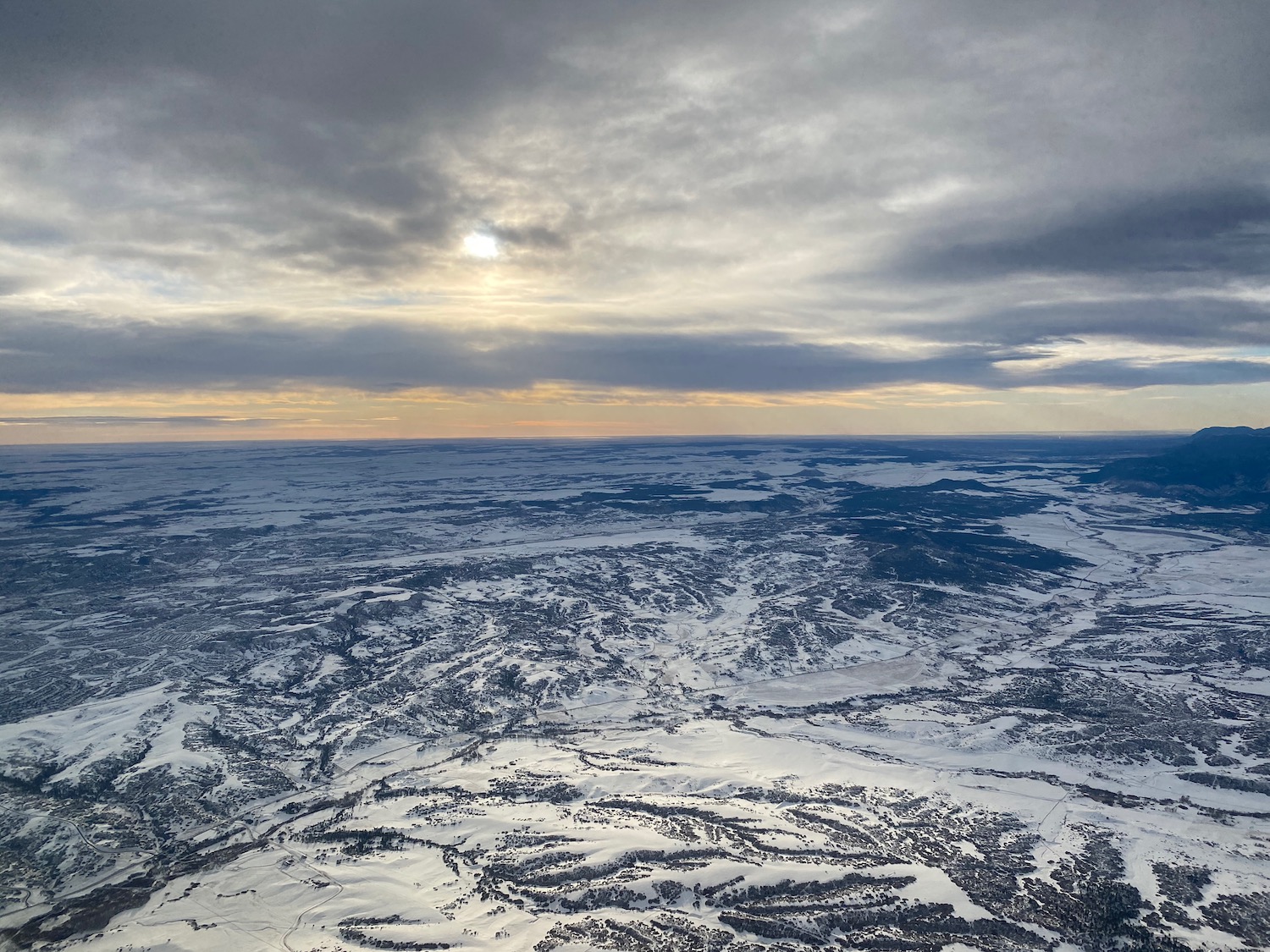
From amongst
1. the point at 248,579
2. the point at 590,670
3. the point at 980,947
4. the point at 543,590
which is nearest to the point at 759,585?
the point at 543,590

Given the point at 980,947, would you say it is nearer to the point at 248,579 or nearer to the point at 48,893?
the point at 48,893

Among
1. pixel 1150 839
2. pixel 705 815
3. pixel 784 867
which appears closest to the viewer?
pixel 784 867

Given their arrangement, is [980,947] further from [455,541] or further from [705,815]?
[455,541]

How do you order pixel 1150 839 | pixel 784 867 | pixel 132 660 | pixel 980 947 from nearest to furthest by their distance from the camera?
1. pixel 980 947
2. pixel 784 867
3. pixel 1150 839
4. pixel 132 660

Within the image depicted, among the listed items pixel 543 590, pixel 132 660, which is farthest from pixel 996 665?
pixel 132 660

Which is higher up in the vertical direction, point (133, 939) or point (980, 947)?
point (980, 947)

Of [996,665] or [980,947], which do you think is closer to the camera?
[980,947]
